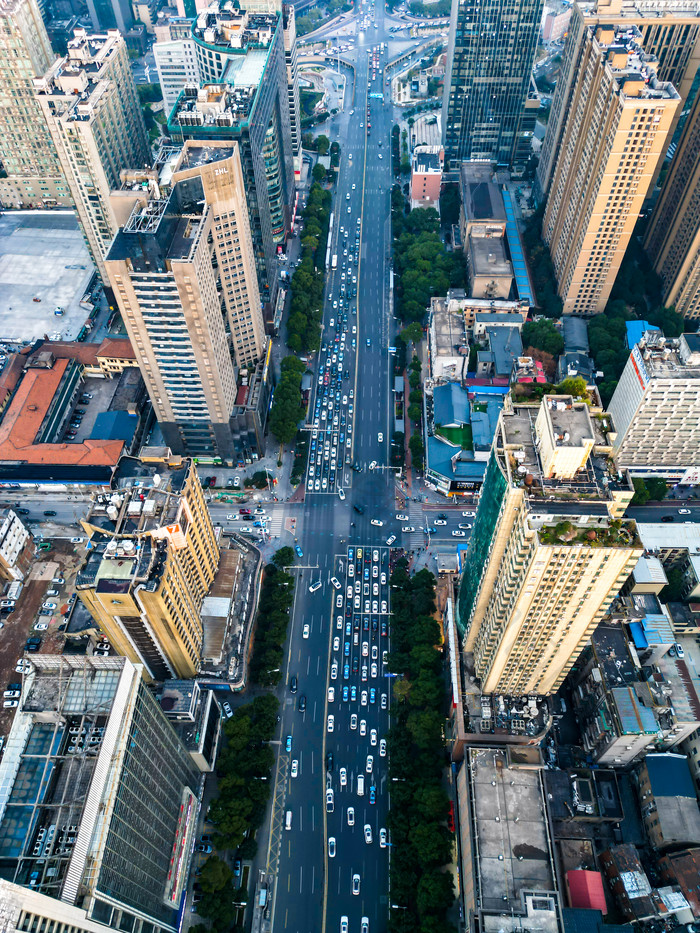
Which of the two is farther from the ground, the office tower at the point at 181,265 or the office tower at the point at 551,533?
the office tower at the point at 181,265

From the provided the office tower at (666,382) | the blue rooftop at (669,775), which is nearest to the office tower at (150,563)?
the blue rooftop at (669,775)

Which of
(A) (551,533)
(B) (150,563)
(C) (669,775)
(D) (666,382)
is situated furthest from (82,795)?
(D) (666,382)

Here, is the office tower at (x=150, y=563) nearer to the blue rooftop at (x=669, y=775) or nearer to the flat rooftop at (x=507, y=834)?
the flat rooftop at (x=507, y=834)

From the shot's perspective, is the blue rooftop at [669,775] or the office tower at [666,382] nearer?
the blue rooftop at [669,775]

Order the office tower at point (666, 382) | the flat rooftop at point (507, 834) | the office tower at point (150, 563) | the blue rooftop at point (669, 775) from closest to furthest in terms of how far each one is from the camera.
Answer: the flat rooftop at point (507, 834), the office tower at point (150, 563), the blue rooftop at point (669, 775), the office tower at point (666, 382)

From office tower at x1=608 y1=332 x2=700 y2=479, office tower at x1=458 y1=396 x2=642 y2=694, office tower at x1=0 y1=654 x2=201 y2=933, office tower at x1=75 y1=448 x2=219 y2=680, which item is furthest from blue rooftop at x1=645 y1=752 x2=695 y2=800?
office tower at x1=75 y1=448 x2=219 y2=680

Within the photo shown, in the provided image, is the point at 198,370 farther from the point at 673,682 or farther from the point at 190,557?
the point at 673,682
